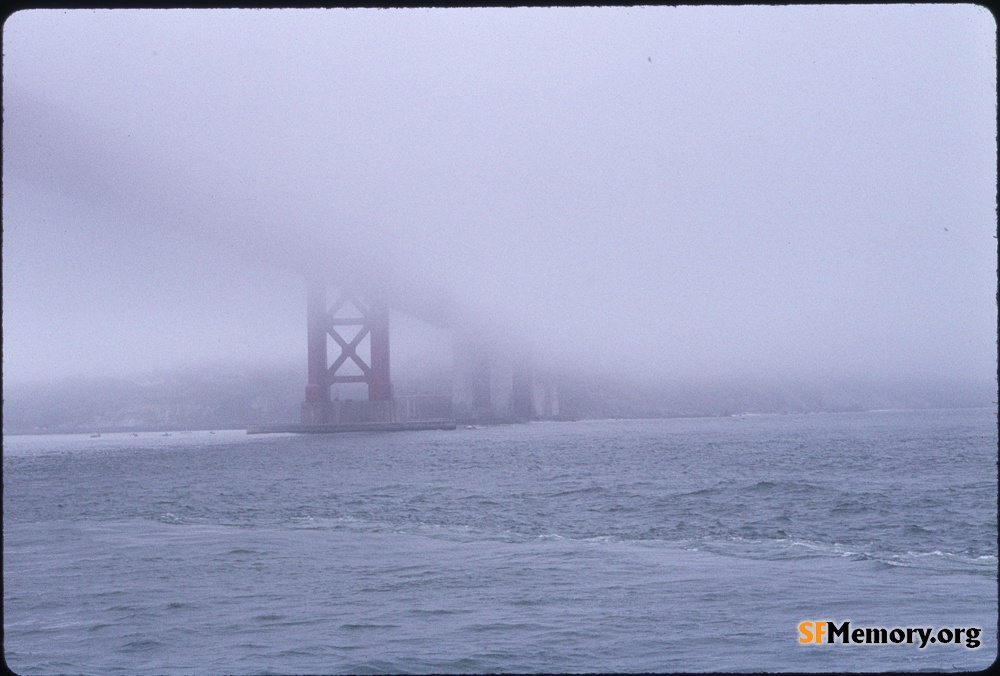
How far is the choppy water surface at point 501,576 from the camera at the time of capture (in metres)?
6.12

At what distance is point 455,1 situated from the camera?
3.31 m

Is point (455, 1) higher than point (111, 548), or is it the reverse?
point (455, 1)

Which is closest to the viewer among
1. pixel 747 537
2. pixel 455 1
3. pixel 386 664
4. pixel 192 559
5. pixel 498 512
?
pixel 455 1

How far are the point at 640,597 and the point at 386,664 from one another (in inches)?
91.7

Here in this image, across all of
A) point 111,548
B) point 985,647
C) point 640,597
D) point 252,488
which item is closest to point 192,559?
point 111,548

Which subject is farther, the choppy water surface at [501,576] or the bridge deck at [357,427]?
the bridge deck at [357,427]

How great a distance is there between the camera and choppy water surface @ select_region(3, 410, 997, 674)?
241 inches

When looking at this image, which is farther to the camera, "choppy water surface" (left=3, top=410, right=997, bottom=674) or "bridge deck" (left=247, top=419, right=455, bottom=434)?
"bridge deck" (left=247, top=419, right=455, bottom=434)

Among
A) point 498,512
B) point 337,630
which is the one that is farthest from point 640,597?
point 498,512

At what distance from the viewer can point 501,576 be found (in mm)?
8672

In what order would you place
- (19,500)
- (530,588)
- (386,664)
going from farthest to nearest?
(19,500)
(530,588)
(386,664)

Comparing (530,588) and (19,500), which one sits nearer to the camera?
(530,588)

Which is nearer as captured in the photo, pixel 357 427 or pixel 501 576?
pixel 501 576

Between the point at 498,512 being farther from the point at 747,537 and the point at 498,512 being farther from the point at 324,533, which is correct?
the point at 747,537
